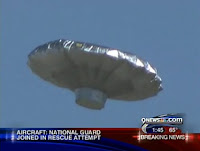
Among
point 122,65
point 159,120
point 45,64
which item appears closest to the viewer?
point 159,120

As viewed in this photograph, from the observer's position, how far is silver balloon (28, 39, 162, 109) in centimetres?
2562

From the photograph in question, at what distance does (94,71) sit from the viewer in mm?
27094

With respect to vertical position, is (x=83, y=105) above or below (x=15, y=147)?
above

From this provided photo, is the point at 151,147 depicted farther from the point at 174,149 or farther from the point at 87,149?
the point at 87,149

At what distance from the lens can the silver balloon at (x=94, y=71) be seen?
84.1 feet

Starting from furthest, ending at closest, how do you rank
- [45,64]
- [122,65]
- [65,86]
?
[65,86]
[45,64]
[122,65]

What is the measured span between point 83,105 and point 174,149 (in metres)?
7.68

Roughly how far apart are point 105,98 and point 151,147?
741 cm

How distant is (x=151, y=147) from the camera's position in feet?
72.9

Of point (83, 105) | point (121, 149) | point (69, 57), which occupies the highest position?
point (69, 57)

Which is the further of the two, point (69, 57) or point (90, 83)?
point (90, 83)

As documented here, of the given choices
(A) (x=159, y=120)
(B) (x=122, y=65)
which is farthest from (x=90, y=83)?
(A) (x=159, y=120)

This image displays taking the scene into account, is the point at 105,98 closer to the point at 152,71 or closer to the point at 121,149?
the point at 152,71

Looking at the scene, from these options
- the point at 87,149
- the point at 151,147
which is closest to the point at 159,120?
the point at 151,147
